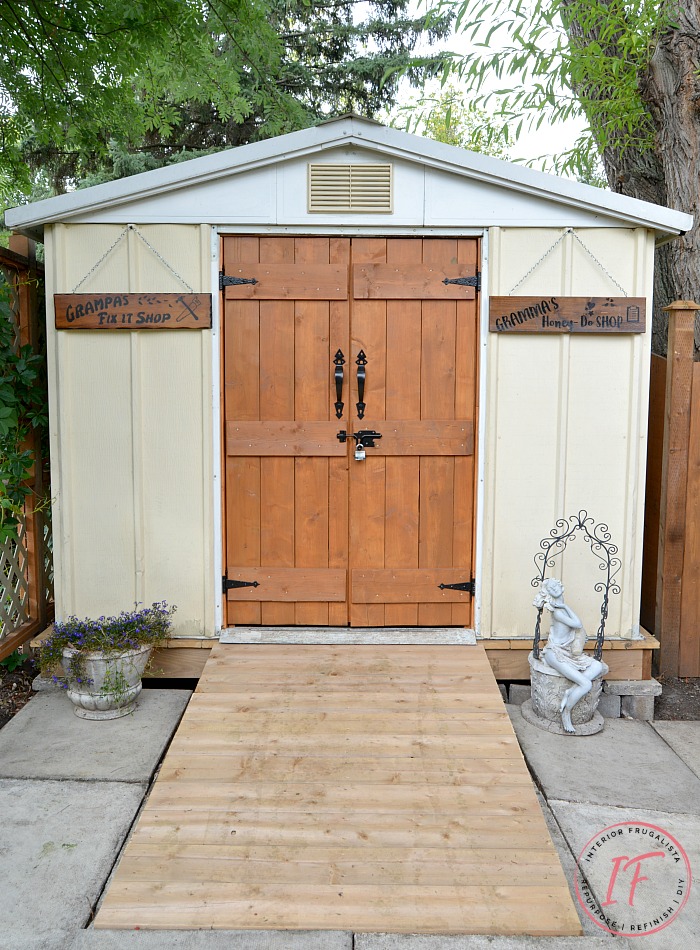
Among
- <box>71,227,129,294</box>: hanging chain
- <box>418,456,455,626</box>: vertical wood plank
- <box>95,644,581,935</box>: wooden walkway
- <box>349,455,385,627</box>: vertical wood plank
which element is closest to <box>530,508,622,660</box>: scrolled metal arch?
<box>418,456,455,626</box>: vertical wood plank

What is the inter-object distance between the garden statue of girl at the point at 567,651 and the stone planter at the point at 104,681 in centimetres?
206

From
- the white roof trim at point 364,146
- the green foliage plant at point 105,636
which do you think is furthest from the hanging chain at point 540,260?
the green foliage plant at point 105,636

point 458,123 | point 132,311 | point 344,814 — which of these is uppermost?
point 458,123

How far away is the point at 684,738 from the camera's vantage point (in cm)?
387

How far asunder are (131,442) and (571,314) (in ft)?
8.02

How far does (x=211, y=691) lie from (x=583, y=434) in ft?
7.69

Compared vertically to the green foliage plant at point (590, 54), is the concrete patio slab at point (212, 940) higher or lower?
lower

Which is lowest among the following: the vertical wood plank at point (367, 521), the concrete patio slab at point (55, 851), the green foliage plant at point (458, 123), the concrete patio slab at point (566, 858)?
the concrete patio slab at point (566, 858)

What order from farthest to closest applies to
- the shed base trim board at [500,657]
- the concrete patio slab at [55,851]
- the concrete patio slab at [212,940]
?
the shed base trim board at [500,657] < the concrete patio slab at [55,851] < the concrete patio slab at [212,940]

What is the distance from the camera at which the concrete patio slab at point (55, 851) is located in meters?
2.43

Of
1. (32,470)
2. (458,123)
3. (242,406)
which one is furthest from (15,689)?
(458,123)

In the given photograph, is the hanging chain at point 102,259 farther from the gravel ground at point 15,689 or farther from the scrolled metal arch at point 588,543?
the scrolled metal arch at point 588,543

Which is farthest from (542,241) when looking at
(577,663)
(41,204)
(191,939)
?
(191,939)

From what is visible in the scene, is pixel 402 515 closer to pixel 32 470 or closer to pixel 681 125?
pixel 32 470
